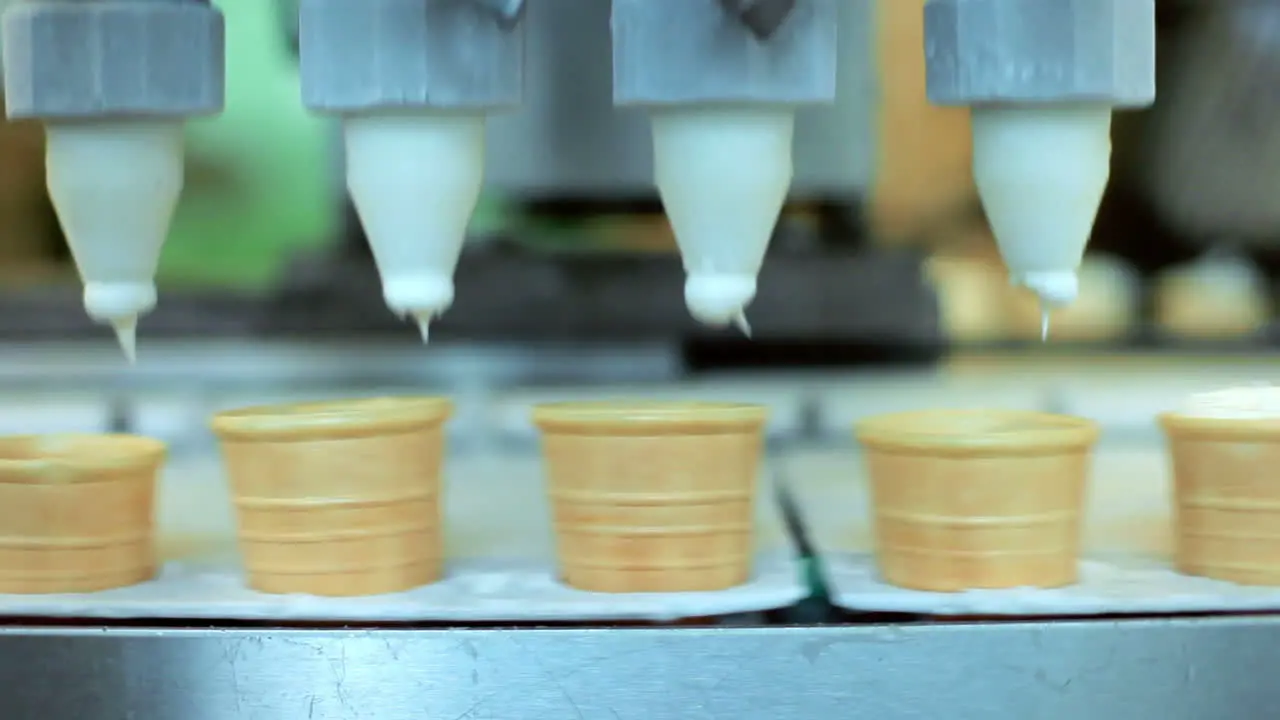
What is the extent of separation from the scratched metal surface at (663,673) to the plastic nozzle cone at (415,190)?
0.42 feet

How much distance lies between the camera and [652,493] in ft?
1.76

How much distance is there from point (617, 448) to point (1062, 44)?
0.73ft

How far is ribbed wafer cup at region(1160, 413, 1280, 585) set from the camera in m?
0.54

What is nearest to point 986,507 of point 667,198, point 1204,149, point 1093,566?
point 1093,566

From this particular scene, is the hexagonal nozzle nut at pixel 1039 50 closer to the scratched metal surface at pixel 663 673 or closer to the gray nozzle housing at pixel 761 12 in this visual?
the gray nozzle housing at pixel 761 12

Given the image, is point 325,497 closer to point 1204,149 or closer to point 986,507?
point 986,507

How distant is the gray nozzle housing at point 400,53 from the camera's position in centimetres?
45

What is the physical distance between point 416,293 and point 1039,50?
0.23 m

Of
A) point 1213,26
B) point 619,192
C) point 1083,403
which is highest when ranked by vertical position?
point 1213,26

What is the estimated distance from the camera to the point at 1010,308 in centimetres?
152

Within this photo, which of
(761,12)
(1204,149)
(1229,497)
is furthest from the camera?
(1204,149)

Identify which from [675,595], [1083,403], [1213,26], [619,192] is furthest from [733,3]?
[1213,26]

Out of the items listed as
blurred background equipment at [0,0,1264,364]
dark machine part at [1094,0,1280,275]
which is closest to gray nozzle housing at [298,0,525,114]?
blurred background equipment at [0,0,1264,364]

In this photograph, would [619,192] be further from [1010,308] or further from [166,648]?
[1010,308]
